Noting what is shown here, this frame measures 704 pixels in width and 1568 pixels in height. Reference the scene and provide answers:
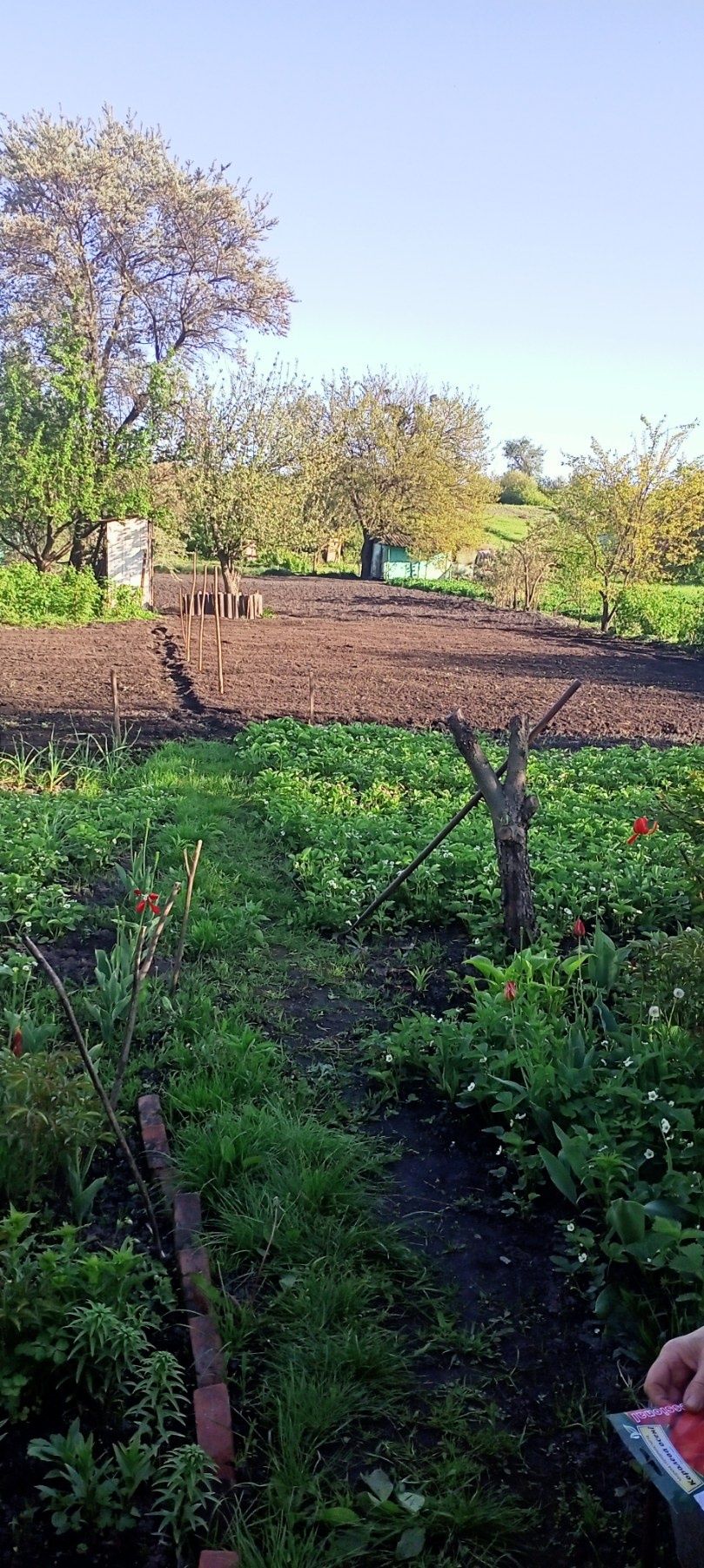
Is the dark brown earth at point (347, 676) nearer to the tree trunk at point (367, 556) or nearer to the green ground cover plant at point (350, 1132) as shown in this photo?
the green ground cover plant at point (350, 1132)

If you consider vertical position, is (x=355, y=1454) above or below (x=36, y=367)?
below

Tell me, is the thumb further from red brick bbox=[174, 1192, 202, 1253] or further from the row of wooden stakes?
the row of wooden stakes

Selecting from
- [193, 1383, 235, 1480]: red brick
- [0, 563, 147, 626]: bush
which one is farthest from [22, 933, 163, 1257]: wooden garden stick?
[0, 563, 147, 626]: bush

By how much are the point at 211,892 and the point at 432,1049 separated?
1798 millimetres

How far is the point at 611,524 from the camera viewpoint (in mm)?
23797

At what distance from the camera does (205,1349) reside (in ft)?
7.43

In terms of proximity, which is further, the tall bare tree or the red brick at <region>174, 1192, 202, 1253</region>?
the tall bare tree

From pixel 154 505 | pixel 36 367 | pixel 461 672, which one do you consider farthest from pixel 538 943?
pixel 36 367

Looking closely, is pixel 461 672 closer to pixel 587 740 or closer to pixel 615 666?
pixel 615 666

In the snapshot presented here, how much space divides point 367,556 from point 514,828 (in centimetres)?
→ 4238

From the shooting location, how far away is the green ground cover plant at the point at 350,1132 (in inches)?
79.5

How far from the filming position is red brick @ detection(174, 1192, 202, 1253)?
261 centimetres

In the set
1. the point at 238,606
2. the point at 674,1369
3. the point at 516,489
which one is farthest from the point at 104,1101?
the point at 516,489

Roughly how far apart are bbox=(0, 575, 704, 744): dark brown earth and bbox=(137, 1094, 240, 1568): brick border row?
20.5 ft
